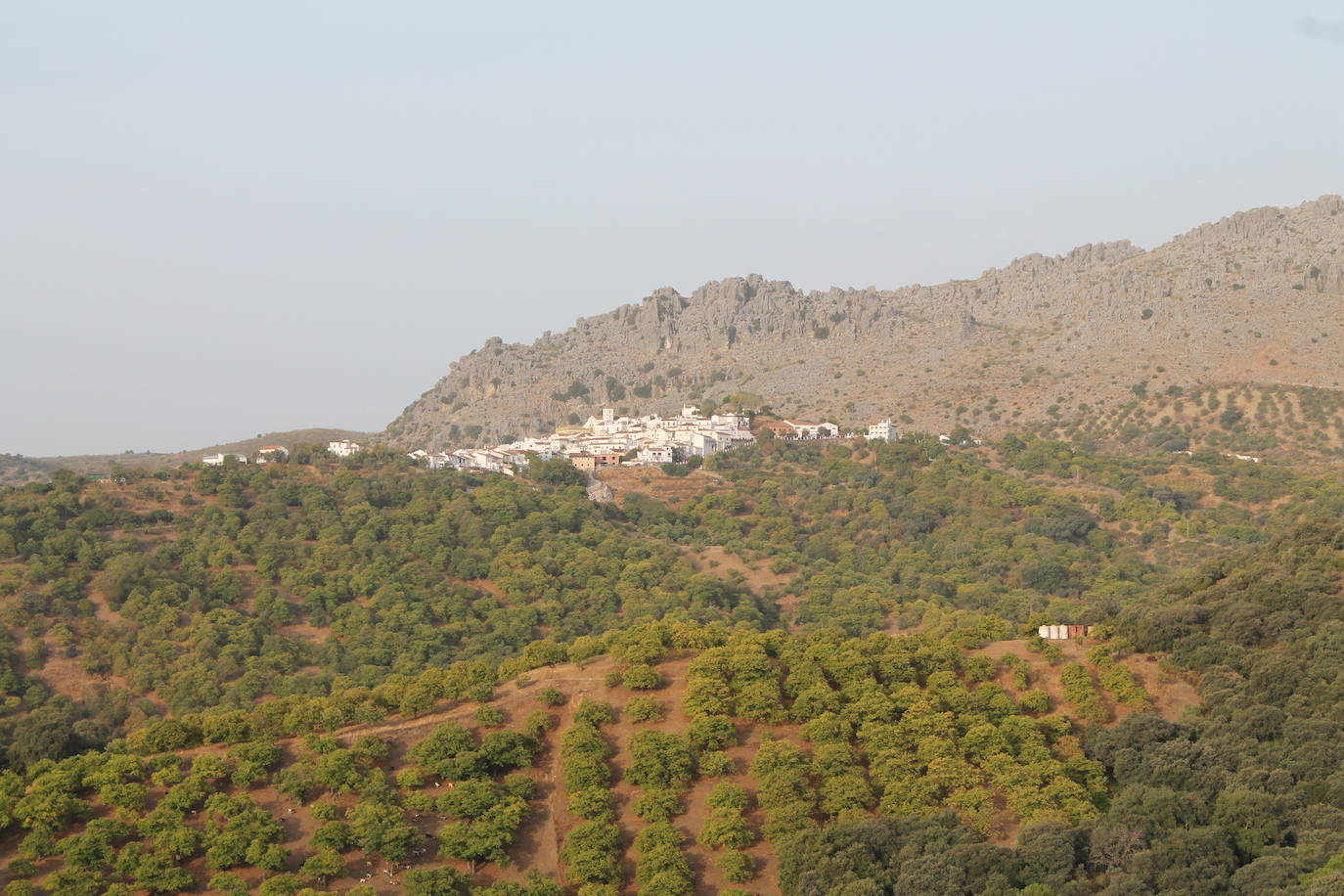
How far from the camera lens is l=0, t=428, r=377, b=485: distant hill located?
402 ft

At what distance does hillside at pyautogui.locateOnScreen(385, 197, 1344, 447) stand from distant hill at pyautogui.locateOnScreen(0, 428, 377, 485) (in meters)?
7.69

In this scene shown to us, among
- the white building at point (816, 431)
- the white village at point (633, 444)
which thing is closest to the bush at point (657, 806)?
the white village at point (633, 444)

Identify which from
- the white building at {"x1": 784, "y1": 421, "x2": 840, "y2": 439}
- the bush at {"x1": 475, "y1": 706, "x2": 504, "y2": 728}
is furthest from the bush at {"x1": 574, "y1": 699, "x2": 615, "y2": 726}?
the white building at {"x1": 784, "y1": 421, "x2": 840, "y2": 439}

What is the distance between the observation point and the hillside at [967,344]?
11181cm

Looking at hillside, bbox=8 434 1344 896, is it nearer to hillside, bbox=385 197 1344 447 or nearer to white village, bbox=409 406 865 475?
white village, bbox=409 406 865 475

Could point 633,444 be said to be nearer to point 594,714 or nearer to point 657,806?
point 594,714

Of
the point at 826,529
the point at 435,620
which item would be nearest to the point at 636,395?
the point at 826,529

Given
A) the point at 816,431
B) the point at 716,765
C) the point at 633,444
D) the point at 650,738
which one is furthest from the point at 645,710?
the point at 816,431

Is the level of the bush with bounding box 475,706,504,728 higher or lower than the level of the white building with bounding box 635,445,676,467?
lower

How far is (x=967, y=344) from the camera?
5044 inches

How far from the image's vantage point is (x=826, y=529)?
7925 cm

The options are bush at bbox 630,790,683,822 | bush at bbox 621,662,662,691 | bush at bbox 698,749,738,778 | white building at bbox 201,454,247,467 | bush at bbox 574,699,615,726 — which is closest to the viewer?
bush at bbox 630,790,683,822

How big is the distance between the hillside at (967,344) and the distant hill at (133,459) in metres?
7.69

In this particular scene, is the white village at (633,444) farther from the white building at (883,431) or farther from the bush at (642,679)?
the bush at (642,679)
